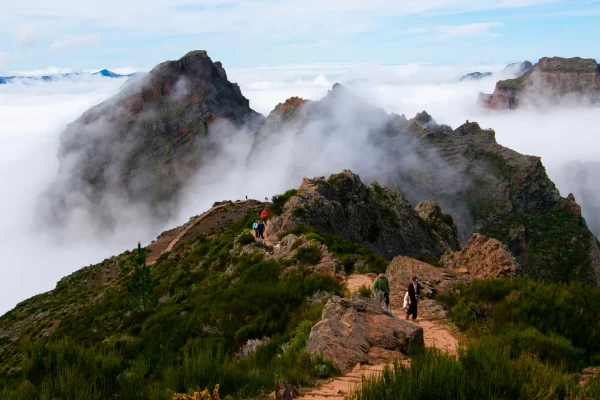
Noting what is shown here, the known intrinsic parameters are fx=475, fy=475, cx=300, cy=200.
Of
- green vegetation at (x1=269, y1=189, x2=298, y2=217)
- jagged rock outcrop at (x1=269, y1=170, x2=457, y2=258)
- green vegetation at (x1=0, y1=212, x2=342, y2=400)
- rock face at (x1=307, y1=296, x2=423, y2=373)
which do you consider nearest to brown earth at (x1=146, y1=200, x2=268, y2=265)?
green vegetation at (x1=0, y1=212, x2=342, y2=400)

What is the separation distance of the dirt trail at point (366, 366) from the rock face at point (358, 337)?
0.32 meters

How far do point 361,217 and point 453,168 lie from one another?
74.1 m

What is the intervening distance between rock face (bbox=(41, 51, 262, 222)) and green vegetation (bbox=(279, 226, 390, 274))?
123680mm

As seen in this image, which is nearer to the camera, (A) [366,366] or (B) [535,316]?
(A) [366,366]

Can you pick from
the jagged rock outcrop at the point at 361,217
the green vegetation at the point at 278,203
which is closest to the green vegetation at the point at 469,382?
the jagged rock outcrop at the point at 361,217

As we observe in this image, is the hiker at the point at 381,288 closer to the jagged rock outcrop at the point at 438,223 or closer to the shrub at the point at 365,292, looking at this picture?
the shrub at the point at 365,292

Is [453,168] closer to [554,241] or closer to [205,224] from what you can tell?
[554,241]

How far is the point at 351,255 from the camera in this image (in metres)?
20.2

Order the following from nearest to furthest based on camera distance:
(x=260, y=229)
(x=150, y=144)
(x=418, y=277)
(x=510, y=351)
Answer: (x=510, y=351)
(x=418, y=277)
(x=260, y=229)
(x=150, y=144)

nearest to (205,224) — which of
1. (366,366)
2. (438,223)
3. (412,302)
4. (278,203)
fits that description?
(278,203)

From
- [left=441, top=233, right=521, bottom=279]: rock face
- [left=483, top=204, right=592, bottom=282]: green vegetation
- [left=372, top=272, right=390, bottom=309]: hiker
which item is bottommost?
[left=483, top=204, right=592, bottom=282]: green vegetation

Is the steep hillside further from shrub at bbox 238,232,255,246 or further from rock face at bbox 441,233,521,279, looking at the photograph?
shrub at bbox 238,232,255,246

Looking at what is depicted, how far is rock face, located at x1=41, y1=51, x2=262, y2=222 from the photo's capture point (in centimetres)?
14338

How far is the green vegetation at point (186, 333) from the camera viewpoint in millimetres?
7379
